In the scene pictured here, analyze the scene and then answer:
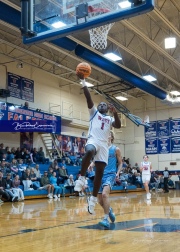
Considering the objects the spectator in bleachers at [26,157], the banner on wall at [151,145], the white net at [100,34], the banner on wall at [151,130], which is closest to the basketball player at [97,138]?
the white net at [100,34]

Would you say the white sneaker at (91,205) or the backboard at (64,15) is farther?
the backboard at (64,15)

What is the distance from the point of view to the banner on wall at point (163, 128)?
97.7 feet

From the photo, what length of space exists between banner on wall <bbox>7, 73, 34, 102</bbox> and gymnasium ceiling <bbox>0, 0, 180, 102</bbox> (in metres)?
1.05

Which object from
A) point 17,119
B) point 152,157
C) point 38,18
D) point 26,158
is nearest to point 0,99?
point 17,119

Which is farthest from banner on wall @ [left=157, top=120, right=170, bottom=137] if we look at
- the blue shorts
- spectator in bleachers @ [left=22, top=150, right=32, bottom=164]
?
the blue shorts

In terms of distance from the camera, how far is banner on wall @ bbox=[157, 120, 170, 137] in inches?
1173

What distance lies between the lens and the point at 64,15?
638 cm

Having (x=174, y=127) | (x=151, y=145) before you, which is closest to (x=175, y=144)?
(x=174, y=127)

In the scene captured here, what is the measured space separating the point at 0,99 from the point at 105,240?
1656 centimetres

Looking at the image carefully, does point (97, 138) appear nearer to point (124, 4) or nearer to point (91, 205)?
point (91, 205)

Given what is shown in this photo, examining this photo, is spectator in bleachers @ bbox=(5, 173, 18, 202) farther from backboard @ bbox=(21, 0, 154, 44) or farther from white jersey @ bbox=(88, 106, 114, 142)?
white jersey @ bbox=(88, 106, 114, 142)

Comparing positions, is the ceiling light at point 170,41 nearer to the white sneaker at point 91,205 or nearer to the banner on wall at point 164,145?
the white sneaker at point 91,205

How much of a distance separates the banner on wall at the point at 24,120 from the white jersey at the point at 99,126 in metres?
12.8

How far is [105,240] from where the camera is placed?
13.6ft
